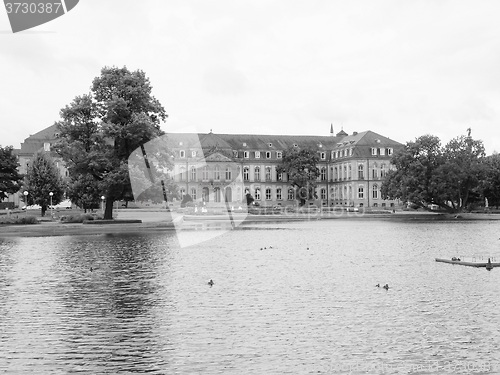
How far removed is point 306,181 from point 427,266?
13611 centimetres

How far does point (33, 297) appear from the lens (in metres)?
24.8

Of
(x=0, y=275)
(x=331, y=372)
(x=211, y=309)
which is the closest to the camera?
(x=331, y=372)

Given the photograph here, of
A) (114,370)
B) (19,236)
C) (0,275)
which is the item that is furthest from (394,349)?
(19,236)

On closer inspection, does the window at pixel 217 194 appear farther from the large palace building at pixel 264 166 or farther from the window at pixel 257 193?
the window at pixel 257 193

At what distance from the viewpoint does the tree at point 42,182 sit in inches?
4382

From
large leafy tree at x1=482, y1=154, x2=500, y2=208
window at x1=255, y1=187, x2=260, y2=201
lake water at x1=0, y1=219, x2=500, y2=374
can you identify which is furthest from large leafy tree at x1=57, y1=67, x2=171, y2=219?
window at x1=255, y1=187, x2=260, y2=201

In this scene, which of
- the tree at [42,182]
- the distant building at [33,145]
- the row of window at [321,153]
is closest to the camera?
the tree at [42,182]

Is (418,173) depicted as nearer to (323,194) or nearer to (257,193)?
(323,194)

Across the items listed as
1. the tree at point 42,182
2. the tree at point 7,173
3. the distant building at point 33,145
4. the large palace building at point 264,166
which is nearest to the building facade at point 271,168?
the large palace building at point 264,166

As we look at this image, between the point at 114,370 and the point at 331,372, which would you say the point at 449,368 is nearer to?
the point at 331,372

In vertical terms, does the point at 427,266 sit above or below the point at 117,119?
below

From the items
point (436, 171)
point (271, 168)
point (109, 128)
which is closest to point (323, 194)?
point (271, 168)

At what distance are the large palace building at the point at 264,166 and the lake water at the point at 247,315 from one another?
13044cm

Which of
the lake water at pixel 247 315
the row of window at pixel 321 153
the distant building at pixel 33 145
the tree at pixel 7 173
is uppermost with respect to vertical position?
the distant building at pixel 33 145
